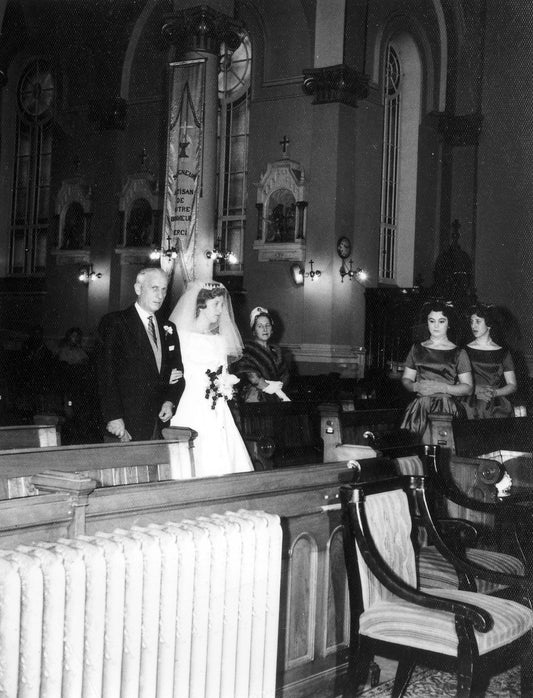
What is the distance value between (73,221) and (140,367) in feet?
43.7

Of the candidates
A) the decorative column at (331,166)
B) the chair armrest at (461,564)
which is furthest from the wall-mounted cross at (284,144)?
the chair armrest at (461,564)

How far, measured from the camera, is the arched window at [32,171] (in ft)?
61.8

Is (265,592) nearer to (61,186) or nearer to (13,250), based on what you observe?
(61,186)

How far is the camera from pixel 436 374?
5.99 m

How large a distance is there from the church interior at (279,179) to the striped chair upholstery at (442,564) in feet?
7.51

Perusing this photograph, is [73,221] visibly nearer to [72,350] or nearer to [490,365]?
[72,350]

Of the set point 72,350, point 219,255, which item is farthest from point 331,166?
point 72,350

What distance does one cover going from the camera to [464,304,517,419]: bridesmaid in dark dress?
6.60 meters

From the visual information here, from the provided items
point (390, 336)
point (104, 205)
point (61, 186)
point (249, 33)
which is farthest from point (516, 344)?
point (61, 186)

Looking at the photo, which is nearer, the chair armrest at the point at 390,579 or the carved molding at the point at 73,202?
the chair armrest at the point at 390,579

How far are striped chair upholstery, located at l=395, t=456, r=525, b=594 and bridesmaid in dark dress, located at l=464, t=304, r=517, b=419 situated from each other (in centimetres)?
262

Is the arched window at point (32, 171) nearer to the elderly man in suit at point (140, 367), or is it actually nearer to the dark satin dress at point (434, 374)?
the dark satin dress at point (434, 374)

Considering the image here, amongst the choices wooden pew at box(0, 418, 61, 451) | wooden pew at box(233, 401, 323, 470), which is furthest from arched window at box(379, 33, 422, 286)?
wooden pew at box(0, 418, 61, 451)

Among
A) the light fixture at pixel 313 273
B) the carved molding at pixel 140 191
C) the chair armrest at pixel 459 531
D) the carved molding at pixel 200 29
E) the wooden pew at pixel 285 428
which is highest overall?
the carved molding at pixel 200 29
